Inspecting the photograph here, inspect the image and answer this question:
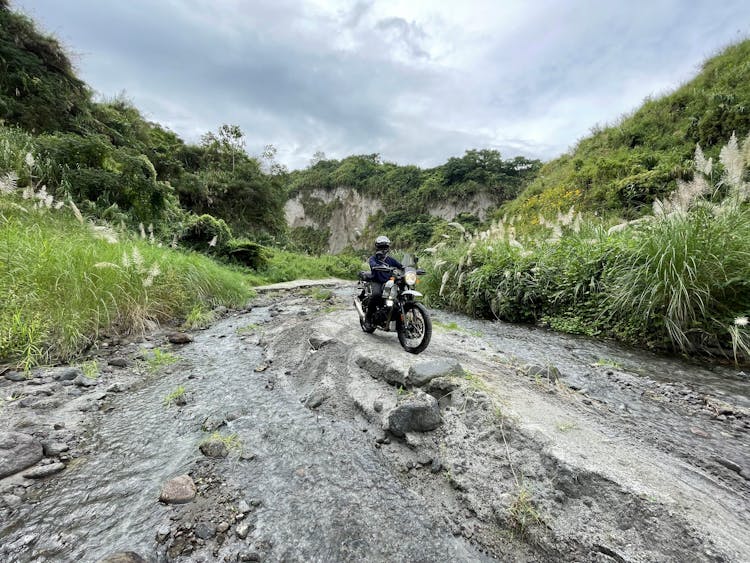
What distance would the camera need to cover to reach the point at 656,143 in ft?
43.4

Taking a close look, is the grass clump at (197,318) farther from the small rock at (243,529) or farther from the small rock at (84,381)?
the small rock at (243,529)

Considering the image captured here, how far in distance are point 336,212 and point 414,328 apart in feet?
150

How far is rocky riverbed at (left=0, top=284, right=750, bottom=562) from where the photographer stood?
1.67 metres

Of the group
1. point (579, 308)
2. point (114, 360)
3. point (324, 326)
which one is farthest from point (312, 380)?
point (579, 308)

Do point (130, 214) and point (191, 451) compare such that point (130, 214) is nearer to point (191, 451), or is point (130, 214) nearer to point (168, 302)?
point (168, 302)

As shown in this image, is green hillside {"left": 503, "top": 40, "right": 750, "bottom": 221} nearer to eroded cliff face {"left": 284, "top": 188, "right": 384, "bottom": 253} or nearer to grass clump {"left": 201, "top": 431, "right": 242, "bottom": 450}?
grass clump {"left": 201, "top": 431, "right": 242, "bottom": 450}

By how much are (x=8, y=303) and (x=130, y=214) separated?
24.7 feet

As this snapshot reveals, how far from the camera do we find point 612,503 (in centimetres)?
170

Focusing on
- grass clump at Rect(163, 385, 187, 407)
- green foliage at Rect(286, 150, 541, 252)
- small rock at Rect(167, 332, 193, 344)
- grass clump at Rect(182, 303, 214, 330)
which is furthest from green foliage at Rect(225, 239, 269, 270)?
green foliage at Rect(286, 150, 541, 252)

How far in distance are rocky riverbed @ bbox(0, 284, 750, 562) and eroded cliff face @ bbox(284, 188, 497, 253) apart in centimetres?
3868

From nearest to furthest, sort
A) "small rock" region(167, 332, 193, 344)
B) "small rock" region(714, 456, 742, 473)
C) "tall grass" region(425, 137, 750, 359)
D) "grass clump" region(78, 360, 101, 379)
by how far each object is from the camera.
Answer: "small rock" region(714, 456, 742, 473) < "grass clump" region(78, 360, 101, 379) < "tall grass" region(425, 137, 750, 359) < "small rock" region(167, 332, 193, 344)

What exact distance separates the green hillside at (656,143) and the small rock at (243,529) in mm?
12450

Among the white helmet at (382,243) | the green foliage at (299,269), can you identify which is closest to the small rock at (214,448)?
the white helmet at (382,243)

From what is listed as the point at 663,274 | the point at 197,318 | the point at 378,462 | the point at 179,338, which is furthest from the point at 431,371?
the point at 197,318
